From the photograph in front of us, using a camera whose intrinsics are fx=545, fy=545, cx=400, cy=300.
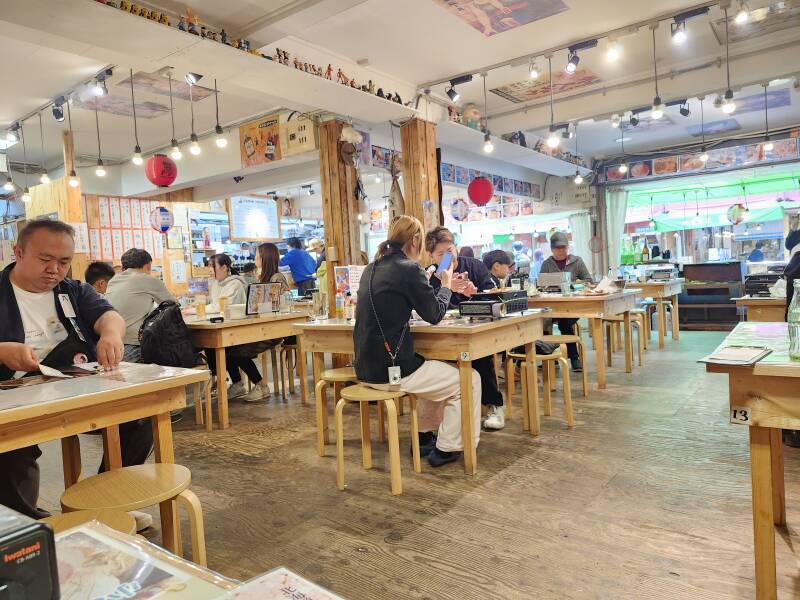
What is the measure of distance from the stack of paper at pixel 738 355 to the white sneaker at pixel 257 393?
14.7 feet

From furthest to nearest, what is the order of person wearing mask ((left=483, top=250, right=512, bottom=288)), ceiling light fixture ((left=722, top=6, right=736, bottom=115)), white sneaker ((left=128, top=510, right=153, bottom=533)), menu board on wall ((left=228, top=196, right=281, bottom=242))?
menu board on wall ((left=228, top=196, right=281, bottom=242)) → person wearing mask ((left=483, top=250, right=512, bottom=288)) → ceiling light fixture ((left=722, top=6, right=736, bottom=115)) → white sneaker ((left=128, top=510, right=153, bottom=533))

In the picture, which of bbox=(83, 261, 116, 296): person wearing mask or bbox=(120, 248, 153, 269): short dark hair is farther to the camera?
bbox=(120, 248, 153, 269): short dark hair

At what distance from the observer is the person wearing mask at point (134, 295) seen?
15.0 ft

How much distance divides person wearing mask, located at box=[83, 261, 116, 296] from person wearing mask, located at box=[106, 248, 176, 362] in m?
0.10

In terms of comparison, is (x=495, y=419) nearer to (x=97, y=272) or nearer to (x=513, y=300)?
(x=513, y=300)

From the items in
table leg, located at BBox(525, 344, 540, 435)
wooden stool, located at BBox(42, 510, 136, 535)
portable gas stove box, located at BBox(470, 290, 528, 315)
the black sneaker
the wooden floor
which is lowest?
the wooden floor

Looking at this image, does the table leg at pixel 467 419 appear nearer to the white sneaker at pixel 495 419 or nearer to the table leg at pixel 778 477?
the white sneaker at pixel 495 419

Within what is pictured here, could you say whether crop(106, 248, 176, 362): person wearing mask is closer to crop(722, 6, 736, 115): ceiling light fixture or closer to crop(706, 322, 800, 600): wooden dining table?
crop(706, 322, 800, 600): wooden dining table

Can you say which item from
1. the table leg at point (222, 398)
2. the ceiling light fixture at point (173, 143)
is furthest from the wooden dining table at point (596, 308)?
the ceiling light fixture at point (173, 143)

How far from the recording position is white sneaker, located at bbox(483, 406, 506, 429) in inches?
161

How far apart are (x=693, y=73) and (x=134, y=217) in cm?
867

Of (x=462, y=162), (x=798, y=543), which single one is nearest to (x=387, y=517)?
(x=798, y=543)

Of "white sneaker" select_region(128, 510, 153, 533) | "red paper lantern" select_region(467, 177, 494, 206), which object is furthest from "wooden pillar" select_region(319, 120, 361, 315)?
"white sneaker" select_region(128, 510, 153, 533)

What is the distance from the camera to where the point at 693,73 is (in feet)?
21.9
